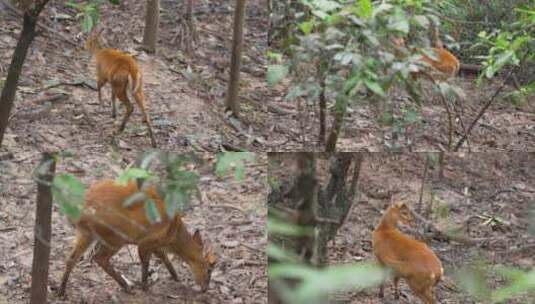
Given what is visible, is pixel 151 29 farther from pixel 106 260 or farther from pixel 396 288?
pixel 396 288

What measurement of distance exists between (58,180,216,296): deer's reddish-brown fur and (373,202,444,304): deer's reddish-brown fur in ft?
2.34

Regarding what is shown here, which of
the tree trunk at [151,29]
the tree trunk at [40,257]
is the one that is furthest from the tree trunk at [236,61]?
the tree trunk at [40,257]

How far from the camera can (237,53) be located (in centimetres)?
678

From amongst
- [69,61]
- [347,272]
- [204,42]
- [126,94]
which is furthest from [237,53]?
[347,272]

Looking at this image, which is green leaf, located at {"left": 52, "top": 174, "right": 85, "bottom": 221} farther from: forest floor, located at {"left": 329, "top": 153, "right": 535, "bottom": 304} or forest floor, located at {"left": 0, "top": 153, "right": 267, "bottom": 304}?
forest floor, located at {"left": 0, "top": 153, "right": 267, "bottom": 304}

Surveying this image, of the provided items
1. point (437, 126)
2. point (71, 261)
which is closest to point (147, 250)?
point (71, 261)

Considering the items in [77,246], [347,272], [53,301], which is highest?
[347,272]

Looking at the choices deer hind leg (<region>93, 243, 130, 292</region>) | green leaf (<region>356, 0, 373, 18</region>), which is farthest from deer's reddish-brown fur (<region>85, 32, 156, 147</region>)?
green leaf (<region>356, 0, 373, 18</region>)

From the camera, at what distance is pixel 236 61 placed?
22.5ft

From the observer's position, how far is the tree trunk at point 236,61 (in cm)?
653

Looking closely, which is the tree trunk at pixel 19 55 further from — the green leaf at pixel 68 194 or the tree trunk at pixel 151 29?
the tree trunk at pixel 151 29

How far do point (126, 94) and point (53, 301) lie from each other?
2892 mm

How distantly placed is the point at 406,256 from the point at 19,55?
1433 mm

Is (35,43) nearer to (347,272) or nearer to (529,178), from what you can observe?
(529,178)
